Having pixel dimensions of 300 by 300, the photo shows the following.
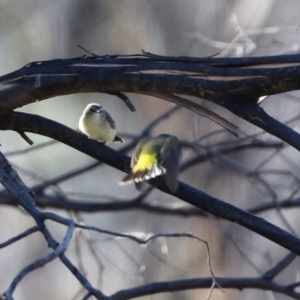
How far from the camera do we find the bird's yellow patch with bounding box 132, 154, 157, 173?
2.36 meters

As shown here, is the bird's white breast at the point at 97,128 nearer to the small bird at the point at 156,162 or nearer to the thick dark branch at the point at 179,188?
the small bird at the point at 156,162

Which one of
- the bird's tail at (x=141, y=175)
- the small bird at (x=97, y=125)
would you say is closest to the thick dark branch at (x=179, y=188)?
the bird's tail at (x=141, y=175)

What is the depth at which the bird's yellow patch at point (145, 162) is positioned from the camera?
236cm

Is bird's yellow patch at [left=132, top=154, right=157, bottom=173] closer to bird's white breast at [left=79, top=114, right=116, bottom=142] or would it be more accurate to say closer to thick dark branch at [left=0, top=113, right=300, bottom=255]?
thick dark branch at [left=0, top=113, right=300, bottom=255]

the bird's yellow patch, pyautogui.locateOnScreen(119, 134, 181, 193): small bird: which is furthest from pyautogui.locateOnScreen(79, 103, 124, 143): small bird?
the bird's yellow patch

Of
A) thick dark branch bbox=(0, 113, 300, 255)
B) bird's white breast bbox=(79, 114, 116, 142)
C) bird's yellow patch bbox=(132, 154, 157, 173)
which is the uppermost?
bird's white breast bbox=(79, 114, 116, 142)

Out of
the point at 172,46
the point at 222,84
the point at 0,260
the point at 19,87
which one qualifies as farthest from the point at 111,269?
the point at 222,84

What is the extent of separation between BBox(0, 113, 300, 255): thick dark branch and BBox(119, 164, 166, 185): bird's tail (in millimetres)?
29

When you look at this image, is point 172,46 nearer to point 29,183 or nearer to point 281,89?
point 29,183

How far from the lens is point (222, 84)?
6.04ft

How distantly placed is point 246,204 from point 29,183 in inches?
53.0

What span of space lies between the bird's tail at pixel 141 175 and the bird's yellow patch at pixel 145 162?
2 centimetres

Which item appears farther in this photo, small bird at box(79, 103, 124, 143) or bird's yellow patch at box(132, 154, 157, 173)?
small bird at box(79, 103, 124, 143)

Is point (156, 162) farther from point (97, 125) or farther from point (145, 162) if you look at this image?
point (97, 125)
